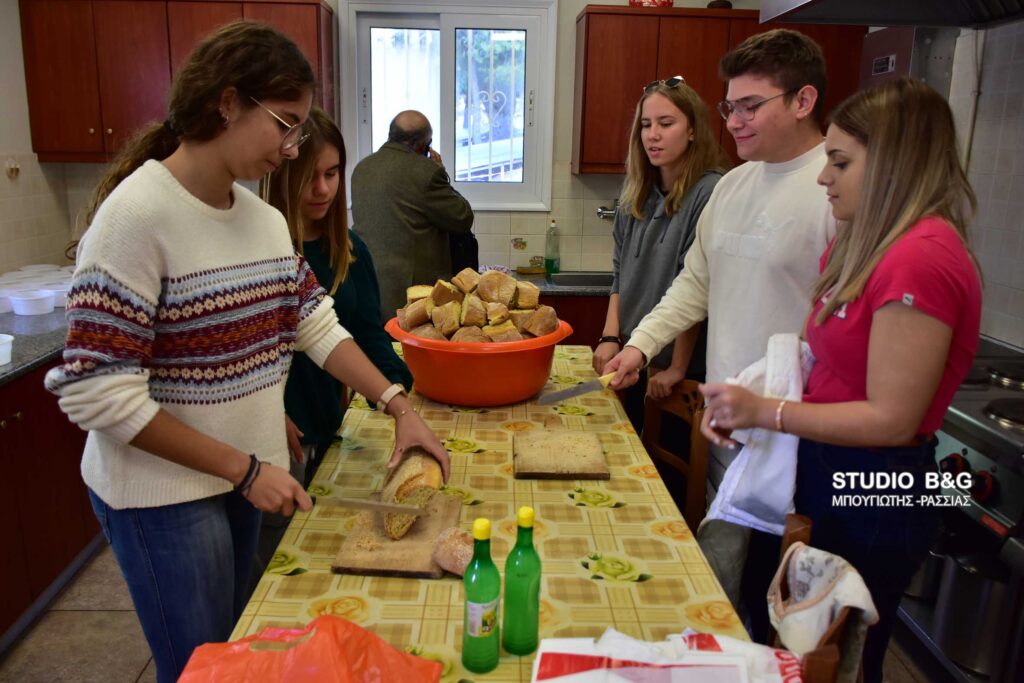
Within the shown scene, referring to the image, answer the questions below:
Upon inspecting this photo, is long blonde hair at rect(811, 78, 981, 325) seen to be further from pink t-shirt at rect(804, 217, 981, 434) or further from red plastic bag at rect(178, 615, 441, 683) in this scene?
red plastic bag at rect(178, 615, 441, 683)

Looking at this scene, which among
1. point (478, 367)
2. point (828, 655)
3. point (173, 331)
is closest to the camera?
point (828, 655)

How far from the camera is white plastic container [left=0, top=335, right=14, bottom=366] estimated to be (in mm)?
2428

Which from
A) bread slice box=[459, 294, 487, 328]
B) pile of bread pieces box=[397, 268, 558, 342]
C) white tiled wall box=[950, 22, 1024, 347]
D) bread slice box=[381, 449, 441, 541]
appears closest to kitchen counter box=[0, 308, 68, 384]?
pile of bread pieces box=[397, 268, 558, 342]

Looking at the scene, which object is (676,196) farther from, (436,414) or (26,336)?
(26,336)

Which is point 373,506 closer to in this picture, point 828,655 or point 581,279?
point 828,655

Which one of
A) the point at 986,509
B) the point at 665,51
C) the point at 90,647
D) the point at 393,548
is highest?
the point at 665,51

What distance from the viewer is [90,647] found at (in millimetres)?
2564

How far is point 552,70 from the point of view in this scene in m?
4.29

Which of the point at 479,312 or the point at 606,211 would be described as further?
the point at 606,211

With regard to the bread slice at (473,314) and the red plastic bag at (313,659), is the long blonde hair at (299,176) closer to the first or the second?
the bread slice at (473,314)

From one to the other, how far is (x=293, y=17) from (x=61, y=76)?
1.14 meters

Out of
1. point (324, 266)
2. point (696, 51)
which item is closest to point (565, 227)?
point (696, 51)

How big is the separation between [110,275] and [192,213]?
176mm

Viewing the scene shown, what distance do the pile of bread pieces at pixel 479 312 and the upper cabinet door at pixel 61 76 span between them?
8.42 ft
